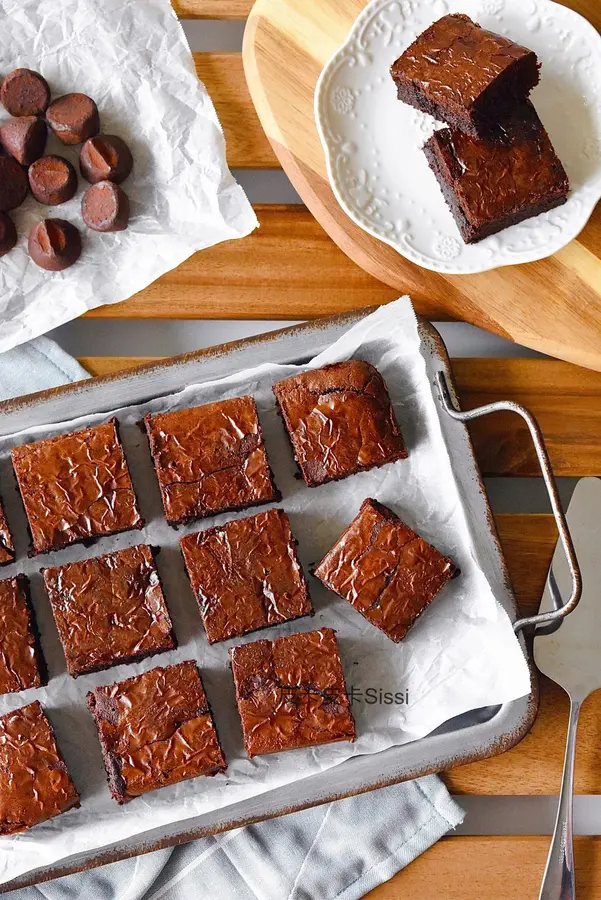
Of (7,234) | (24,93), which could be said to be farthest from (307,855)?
(24,93)

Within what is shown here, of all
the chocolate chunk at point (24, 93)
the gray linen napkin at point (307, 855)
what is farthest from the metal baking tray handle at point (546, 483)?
the chocolate chunk at point (24, 93)

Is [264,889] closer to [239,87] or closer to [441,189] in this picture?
[441,189]

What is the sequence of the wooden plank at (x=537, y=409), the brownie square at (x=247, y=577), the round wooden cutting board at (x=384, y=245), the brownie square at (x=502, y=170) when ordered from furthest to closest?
A: the wooden plank at (x=537, y=409), the round wooden cutting board at (x=384, y=245), the brownie square at (x=247, y=577), the brownie square at (x=502, y=170)

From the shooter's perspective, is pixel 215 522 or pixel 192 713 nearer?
pixel 192 713

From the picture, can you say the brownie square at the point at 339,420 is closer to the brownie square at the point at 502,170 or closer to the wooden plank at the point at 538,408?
the wooden plank at the point at 538,408

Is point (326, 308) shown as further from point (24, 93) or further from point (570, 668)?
point (570, 668)

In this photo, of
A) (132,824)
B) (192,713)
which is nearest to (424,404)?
(192,713)

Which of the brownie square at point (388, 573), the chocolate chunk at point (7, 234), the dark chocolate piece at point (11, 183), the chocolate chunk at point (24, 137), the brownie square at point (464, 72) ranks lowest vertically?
the brownie square at point (388, 573)

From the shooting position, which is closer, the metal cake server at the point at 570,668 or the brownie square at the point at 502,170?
the brownie square at the point at 502,170
